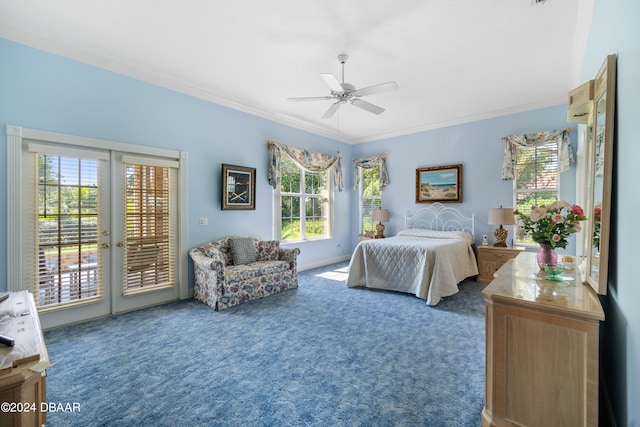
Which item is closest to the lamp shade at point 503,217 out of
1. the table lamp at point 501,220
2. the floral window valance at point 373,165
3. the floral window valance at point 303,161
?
the table lamp at point 501,220

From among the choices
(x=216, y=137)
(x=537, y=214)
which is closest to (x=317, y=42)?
(x=216, y=137)

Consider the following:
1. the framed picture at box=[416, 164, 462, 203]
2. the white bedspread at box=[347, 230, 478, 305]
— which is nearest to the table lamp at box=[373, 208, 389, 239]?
the framed picture at box=[416, 164, 462, 203]

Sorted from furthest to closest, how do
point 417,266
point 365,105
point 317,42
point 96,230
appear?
point 417,266
point 365,105
point 96,230
point 317,42

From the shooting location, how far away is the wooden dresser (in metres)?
1.35

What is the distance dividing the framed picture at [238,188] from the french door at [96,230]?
716 mm

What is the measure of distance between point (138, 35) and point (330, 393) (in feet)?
11.9

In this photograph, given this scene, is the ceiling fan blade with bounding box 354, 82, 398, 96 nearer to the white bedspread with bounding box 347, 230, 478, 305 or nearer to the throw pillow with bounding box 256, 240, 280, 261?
the white bedspread with bounding box 347, 230, 478, 305

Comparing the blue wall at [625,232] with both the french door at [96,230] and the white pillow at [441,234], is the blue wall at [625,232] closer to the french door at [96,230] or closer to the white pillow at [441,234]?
the white pillow at [441,234]

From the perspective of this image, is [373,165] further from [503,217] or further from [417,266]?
[417,266]

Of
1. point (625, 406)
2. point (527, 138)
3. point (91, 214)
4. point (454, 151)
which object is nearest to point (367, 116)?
point (454, 151)

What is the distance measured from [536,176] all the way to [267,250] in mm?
Result: 4563

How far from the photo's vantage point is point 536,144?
4.67 m

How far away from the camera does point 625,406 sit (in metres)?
1.28

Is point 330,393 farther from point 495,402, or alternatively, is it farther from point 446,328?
point 446,328
